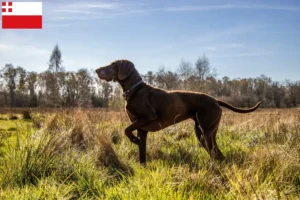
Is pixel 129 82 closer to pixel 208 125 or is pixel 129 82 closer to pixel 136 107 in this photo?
pixel 136 107

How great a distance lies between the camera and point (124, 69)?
5082mm

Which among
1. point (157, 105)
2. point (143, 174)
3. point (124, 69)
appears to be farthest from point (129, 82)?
point (143, 174)

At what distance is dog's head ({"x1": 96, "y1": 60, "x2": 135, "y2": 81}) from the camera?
16.6 feet

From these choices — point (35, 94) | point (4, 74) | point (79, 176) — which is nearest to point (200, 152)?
point (79, 176)

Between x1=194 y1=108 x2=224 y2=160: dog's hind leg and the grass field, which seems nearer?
the grass field

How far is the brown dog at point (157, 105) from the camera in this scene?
16.3 ft

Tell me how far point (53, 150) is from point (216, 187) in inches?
97.9

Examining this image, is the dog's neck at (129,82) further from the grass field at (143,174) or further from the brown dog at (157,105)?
the grass field at (143,174)

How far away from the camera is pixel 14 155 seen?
3850mm

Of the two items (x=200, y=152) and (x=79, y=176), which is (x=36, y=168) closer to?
(x=79, y=176)

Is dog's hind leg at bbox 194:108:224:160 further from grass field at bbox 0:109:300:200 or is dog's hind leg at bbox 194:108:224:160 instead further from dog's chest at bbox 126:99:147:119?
dog's chest at bbox 126:99:147:119

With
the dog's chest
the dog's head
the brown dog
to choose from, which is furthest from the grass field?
the dog's head

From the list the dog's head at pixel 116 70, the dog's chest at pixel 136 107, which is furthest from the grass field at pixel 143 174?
the dog's head at pixel 116 70

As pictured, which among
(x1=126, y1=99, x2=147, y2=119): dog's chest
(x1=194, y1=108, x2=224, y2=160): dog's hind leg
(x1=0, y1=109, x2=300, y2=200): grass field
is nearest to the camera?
(x1=0, y1=109, x2=300, y2=200): grass field
